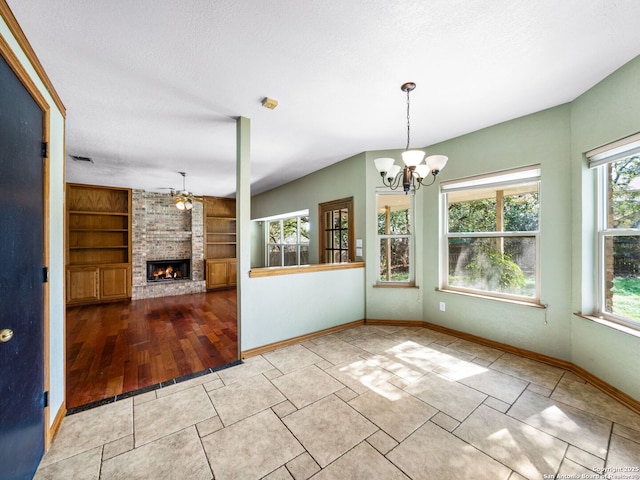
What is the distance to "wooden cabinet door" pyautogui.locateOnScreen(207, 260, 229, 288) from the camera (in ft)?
22.8

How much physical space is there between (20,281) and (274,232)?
631cm

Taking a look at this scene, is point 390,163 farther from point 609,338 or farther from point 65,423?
point 65,423

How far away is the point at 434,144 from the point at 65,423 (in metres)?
4.66

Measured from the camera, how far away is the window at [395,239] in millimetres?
3947

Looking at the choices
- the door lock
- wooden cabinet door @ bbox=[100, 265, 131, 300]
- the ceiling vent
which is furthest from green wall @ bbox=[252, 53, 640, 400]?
wooden cabinet door @ bbox=[100, 265, 131, 300]

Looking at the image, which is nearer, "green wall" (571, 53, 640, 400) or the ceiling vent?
"green wall" (571, 53, 640, 400)

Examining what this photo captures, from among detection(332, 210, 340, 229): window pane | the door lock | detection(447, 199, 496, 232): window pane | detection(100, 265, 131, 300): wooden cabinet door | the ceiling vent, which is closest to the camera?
the door lock

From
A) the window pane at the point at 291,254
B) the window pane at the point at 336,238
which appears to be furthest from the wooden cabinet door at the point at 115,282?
the window pane at the point at 336,238

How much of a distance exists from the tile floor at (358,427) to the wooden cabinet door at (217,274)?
15.5ft

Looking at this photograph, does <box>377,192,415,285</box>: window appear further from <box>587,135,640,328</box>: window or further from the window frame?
<box>587,135,640,328</box>: window

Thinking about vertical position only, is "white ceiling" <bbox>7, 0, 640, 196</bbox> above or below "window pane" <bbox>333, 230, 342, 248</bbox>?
above

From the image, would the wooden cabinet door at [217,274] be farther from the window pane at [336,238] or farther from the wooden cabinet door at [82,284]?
the window pane at [336,238]

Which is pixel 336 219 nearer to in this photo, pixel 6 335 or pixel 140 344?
pixel 140 344

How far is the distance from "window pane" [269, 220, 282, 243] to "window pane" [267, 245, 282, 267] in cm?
18
